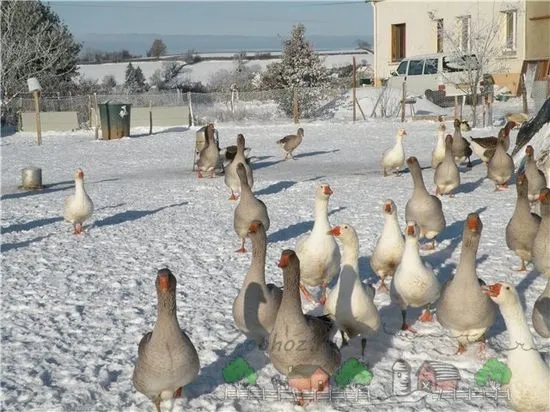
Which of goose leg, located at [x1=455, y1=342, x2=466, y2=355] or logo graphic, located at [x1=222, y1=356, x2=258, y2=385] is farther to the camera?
goose leg, located at [x1=455, y1=342, x2=466, y2=355]

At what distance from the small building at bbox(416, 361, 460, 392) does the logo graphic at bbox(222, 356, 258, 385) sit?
4.17 ft

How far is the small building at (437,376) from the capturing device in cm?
552

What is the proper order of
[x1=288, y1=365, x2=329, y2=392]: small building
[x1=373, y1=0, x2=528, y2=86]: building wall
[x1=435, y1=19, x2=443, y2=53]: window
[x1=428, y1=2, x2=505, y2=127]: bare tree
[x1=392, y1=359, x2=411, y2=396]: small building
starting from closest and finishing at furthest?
[x1=288, y1=365, x2=329, y2=392]: small building < [x1=392, y1=359, x2=411, y2=396]: small building < [x1=428, y1=2, x2=505, y2=127]: bare tree < [x1=373, y1=0, x2=528, y2=86]: building wall < [x1=435, y1=19, x2=443, y2=53]: window

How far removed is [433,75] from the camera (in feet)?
115

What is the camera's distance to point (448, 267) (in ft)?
29.1

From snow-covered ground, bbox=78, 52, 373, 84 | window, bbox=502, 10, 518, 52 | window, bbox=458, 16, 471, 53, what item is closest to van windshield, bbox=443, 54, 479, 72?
window, bbox=458, 16, 471, 53

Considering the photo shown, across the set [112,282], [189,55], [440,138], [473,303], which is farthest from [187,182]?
[189,55]

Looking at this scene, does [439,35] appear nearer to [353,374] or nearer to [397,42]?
[397,42]

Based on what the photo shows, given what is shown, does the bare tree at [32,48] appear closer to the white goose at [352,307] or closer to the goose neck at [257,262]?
the goose neck at [257,262]

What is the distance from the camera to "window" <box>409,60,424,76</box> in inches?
1406

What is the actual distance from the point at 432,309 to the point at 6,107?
29271 millimetres

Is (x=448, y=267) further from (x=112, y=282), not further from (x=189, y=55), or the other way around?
(x=189, y=55)

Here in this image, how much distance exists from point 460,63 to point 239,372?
96.2 feet

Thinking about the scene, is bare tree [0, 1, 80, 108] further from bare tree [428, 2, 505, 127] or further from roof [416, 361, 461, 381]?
roof [416, 361, 461, 381]
